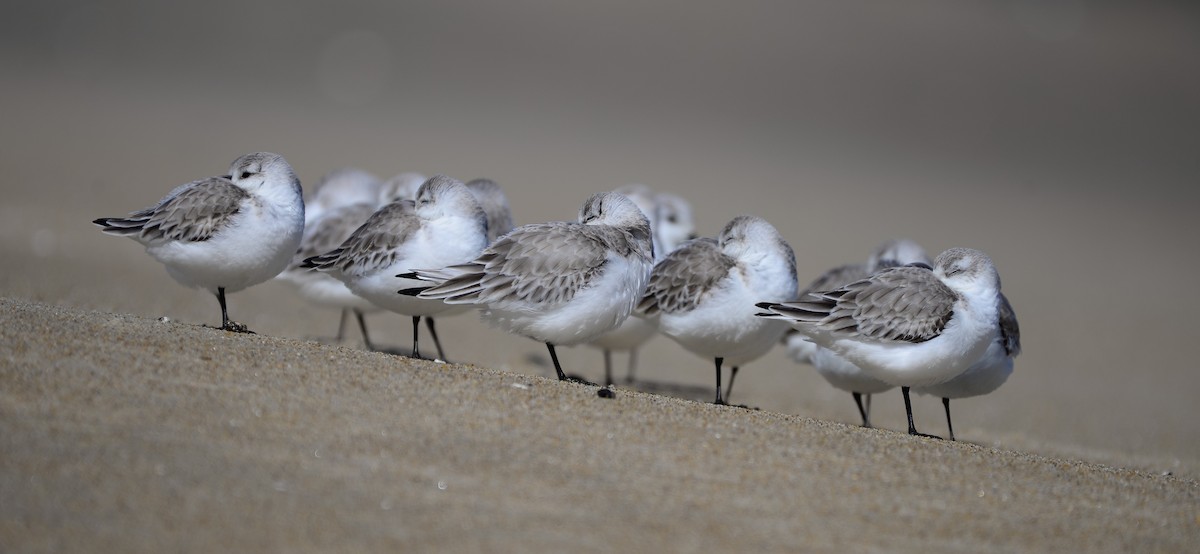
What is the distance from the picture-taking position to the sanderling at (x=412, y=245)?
8961mm

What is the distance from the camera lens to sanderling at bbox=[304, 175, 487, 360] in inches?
353

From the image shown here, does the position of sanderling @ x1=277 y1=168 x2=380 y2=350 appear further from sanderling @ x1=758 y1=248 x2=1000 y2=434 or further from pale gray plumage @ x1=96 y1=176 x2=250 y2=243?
sanderling @ x1=758 y1=248 x2=1000 y2=434

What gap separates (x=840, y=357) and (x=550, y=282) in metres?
2.24

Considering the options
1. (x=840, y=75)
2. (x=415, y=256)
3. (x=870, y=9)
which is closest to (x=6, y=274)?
(x=415, y=256)

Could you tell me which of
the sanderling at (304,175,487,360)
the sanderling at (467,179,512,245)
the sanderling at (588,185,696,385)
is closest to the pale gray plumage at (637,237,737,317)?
the sanderling at (304,175,487,360)

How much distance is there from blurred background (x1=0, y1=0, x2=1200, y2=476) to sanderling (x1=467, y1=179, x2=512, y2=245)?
1555 millimetres

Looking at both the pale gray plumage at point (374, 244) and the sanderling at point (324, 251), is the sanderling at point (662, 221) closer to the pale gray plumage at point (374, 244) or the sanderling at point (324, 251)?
the sanderling at point (324, 251)

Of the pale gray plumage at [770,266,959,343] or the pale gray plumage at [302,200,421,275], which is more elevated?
the pale gray plumage at [302,200,421,275]

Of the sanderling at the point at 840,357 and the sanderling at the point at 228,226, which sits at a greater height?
the sanderling at the point at 228,226

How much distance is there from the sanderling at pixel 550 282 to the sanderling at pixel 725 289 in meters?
0.74

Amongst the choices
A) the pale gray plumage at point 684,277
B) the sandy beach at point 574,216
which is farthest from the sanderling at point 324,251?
the pale gray plumage at point 684,277

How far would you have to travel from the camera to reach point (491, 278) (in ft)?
26.9

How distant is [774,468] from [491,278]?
2648 millimetres

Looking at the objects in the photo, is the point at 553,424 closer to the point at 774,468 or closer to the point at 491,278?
the point at 774,468
